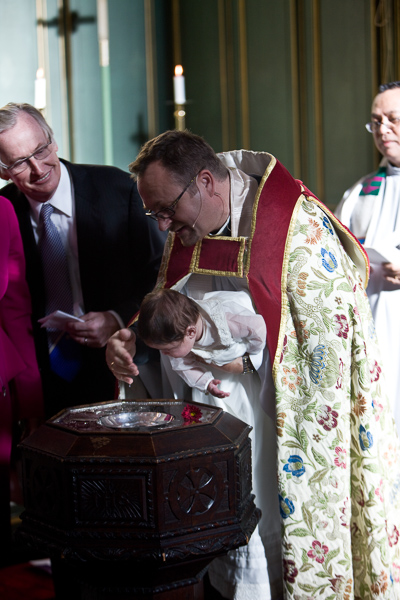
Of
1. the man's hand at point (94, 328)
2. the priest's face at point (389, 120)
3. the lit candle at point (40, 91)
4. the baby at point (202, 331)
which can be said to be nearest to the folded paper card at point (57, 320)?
the man's hand at point (94, 328)

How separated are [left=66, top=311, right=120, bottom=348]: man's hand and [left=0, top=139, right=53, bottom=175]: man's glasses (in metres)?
0.56

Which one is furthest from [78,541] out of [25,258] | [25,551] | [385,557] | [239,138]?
[239,138]

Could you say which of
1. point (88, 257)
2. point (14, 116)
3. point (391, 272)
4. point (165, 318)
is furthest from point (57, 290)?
point (391, 272)

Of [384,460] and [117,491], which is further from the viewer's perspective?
[384,460]

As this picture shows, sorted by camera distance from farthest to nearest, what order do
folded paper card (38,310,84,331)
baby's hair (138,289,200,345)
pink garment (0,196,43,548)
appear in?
pink garment (0,196,43,548) < folded paper card (38,310,84,331) < baby's hair (138,289,200,345)

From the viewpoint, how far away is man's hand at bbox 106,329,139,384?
227cm

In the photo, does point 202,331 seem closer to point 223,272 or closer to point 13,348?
point 223,272

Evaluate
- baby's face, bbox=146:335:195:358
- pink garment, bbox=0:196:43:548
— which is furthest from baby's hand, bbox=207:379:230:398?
pink garment, bbox=0:196:43:548

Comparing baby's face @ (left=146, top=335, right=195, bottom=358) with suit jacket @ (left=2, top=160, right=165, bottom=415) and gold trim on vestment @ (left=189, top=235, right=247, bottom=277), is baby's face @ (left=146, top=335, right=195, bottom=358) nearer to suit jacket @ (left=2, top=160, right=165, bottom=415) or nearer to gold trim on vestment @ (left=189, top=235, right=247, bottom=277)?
gold trim on vestment @ (left=189, top=235, right=247, bottom=277)

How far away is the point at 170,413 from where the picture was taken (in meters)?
1.89

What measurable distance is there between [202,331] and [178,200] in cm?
41

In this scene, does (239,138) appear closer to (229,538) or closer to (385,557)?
(385,557)

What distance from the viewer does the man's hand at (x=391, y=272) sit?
325cm

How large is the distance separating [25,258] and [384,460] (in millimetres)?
1511
